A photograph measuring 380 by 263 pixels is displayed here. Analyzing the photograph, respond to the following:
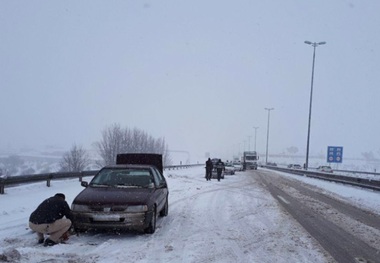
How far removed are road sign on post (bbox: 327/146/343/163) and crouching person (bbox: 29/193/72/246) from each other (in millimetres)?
33526

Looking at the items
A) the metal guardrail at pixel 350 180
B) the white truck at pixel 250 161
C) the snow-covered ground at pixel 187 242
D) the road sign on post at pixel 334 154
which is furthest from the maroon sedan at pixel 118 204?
the white truck at pixel 250 161

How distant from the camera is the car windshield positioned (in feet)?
30.9

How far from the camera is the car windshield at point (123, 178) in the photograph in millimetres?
9414

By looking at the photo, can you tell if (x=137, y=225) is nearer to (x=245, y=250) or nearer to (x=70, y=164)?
(x=245, y=250)

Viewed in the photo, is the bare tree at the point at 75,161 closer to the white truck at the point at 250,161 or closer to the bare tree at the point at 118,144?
the bare tree at the point at 118,144

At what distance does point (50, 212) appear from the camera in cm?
738

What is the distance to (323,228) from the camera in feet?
31.3

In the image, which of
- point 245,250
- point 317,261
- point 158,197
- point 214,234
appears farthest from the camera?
point 158,197

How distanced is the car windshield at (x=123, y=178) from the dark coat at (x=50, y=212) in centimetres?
177

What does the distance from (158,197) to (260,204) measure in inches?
233

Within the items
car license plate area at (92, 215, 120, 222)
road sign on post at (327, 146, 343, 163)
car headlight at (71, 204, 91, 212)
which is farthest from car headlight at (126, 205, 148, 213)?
road sign on post at (327, 146, 343, 163)

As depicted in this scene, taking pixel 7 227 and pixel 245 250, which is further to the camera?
pixel 7 227

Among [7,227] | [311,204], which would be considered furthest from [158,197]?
[311,204]

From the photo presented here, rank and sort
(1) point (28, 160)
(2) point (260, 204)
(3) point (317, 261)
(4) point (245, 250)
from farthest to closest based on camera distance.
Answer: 1. (1) point (28, 160)
2. (2) point (260, 204)
3. (4) point (245, 250)
4. (3) point (317, 261)
